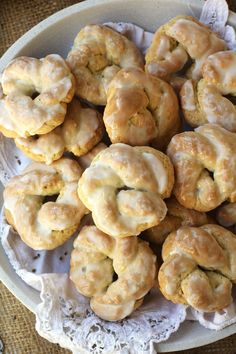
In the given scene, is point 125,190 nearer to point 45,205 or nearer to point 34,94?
point 45,205

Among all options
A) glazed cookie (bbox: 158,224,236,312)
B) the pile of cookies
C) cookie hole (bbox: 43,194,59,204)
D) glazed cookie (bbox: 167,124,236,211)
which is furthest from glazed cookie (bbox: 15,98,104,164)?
glazed cookie (bbox: 158,224,236,312)

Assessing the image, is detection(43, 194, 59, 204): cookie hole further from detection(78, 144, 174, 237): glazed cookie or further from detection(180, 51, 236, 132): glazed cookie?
detection(180, 51, 236, 132): glazed cookie

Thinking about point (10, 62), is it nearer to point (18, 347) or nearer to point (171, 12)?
point (171, 12)

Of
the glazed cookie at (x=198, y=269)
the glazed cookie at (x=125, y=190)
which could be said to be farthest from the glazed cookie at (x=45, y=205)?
the glazed cookie at (x=198, y=269)

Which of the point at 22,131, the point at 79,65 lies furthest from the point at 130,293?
the point at 79,65

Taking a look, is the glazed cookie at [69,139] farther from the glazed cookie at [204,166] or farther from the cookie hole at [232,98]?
the cookie hole at [232,98]
